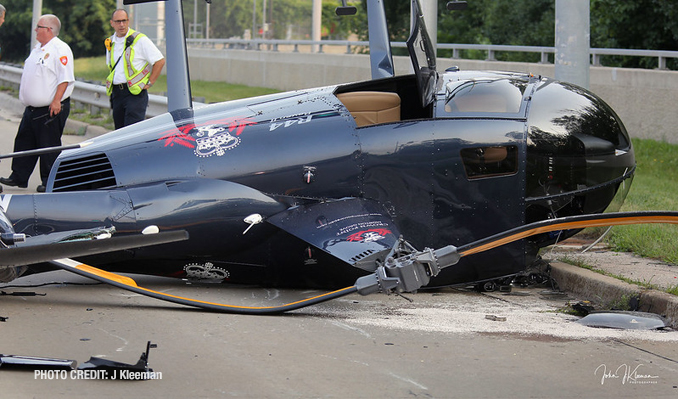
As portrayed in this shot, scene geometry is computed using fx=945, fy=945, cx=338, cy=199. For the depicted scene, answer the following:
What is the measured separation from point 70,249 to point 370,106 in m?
3.73

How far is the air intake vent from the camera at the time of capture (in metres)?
6.74

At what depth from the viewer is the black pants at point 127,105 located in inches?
445

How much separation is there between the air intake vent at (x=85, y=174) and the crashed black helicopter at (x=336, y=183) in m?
0.01

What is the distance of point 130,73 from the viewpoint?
11336 mm

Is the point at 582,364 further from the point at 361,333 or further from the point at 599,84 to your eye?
the point at 599,84

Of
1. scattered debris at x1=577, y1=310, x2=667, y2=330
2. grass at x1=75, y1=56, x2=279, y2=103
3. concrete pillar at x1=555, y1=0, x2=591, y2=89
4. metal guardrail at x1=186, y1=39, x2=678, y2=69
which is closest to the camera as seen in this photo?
scattered debris at x1=577, y1=310, x2=667, y2=330

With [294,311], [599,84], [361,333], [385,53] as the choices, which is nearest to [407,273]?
[361,333]

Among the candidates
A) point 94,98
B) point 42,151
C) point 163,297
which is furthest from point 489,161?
point 94,98

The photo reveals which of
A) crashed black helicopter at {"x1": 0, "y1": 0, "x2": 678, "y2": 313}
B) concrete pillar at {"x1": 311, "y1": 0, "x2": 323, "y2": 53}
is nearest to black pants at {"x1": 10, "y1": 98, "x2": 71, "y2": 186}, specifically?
crashed black helicopter at {"x1": 0, "y1": 0, "x2": 678, "y2": 313}

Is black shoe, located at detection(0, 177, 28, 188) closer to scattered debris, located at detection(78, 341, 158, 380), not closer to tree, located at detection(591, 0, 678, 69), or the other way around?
scattered debris, located at detection(78, 341, 158, 380)

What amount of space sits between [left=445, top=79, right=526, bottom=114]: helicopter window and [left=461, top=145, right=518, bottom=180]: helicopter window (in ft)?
1.07

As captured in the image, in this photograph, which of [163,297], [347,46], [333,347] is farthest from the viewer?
[347,46]
